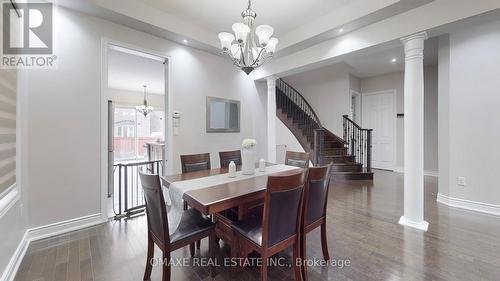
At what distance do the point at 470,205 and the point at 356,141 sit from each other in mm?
2745

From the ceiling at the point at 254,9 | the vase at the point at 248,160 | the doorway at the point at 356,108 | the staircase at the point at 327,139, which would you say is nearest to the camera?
the vase at the point at 248,160

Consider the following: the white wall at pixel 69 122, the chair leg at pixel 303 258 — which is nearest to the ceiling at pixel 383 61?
the chair leg at pixel 303 258

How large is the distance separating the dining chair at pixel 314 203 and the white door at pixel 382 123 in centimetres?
579

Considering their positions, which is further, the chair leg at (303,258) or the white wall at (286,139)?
the white wall at (286,139)

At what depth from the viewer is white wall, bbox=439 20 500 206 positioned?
122 inches

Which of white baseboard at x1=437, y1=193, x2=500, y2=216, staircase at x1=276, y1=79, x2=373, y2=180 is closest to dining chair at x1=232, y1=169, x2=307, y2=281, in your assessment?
white baseboard at x1=437, y1=193, x2=500, y2=216

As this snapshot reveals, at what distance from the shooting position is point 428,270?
1.87 meters

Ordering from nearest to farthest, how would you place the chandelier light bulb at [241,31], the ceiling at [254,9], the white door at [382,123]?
the chandelier light bulb at [241,31], the ceiling at [254,9], the white door at [382,123]

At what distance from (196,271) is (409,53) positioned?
11.9 feet

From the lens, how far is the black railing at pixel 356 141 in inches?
223

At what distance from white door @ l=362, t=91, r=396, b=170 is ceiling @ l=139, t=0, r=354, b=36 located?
15.2 ft

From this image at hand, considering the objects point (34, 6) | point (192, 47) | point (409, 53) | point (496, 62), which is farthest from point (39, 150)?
point (496, 62)

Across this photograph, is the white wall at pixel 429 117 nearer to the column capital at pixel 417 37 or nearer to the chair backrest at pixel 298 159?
the column capital at pixel 417 37

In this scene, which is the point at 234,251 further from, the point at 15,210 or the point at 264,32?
the point at 264,32
